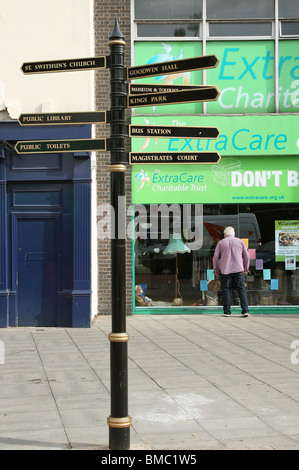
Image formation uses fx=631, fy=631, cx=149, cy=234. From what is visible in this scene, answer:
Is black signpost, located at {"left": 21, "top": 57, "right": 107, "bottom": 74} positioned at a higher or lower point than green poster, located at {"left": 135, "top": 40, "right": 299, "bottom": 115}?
lower

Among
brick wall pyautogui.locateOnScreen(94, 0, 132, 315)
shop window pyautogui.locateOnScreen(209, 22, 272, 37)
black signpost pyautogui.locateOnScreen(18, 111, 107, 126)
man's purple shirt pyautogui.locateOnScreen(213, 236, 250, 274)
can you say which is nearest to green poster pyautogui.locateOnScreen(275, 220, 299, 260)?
man's purple shirt pyautogui.locateOnScreen(213, 236, 250, 274)

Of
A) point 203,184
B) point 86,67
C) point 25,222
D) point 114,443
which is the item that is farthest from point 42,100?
point 114,443

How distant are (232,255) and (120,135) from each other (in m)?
7.42

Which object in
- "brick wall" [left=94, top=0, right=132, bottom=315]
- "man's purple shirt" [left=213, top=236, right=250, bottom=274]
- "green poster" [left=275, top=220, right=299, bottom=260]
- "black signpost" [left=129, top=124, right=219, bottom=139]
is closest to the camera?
"black signpost" [left=129, top=124, right=219, bottom=139]

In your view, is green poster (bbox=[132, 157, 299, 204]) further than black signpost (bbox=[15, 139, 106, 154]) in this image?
Result: Yes

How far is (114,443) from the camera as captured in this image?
4746 mm

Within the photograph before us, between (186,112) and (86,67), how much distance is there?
301 inches

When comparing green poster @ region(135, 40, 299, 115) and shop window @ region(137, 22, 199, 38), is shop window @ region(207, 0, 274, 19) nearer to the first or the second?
green poster @ region(135, 40, 299, 115)

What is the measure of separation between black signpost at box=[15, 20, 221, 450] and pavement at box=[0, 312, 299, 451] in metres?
0.58

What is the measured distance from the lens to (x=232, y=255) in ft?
39.4

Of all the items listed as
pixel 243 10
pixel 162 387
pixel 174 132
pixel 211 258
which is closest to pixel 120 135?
pixel 174 132

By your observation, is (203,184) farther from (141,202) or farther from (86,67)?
(86,67)

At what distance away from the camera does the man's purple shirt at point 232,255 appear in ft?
39.3

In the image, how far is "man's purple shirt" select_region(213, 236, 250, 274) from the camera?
1197 cm
